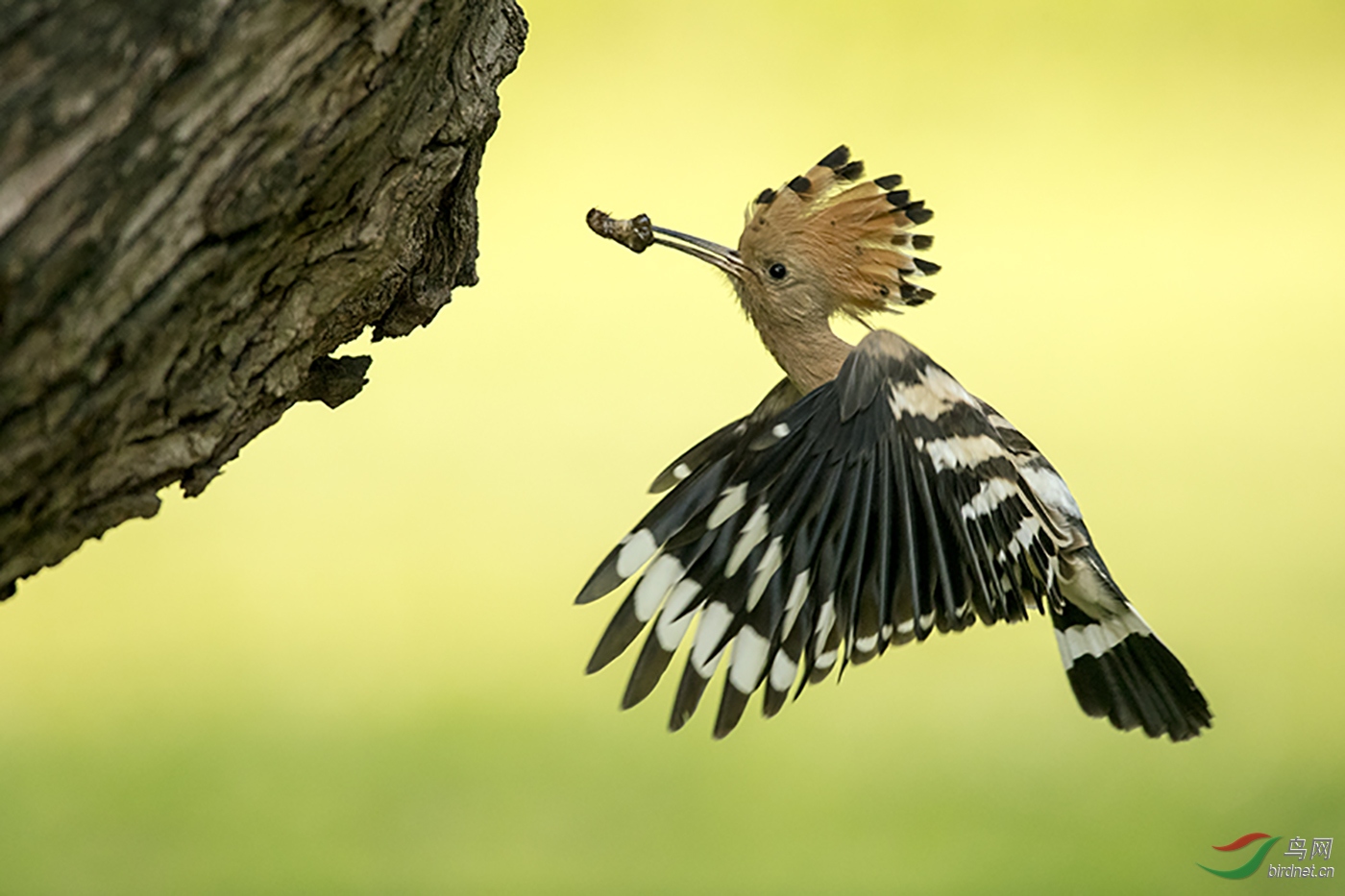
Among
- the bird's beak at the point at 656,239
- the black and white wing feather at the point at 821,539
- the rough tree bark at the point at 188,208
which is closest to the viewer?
the rough tree bark at the point at 188,208

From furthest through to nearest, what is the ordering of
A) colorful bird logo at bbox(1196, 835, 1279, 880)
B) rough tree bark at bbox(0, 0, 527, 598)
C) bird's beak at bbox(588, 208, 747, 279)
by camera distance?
colorful bird logo at bbox(1196, 835, 1279, 880)
bird's beak at bbox(588, 208, 747, 279)
rough tree bark at bbox(0, 0, 527, 598)

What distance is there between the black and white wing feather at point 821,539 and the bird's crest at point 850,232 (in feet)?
0.59

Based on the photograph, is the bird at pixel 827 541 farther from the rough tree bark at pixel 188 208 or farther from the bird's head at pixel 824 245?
the rough tree bark at pixel 188 208

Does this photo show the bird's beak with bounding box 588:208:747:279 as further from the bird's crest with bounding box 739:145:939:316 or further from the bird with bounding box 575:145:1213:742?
the bird with bounding box 575:145:1213:742

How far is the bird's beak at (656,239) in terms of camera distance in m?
1.30

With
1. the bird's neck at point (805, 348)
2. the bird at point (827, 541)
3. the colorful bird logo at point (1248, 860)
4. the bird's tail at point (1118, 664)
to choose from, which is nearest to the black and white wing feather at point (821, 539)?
the bird at point (827, 541)

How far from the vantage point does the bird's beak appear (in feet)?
4.26

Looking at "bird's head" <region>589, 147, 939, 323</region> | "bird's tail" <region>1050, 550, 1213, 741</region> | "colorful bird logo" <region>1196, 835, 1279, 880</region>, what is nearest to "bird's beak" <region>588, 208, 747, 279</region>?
"bird's head" <region>589, 147, 939, 323</region>

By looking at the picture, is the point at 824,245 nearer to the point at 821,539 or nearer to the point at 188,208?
the point at 821,539

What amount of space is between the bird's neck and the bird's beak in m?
0.07

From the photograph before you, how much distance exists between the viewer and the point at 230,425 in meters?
0.95

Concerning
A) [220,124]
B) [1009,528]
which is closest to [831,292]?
[1009,528]

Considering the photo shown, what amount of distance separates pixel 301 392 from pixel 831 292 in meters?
0.58

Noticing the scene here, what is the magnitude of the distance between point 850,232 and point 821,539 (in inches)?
14.6
